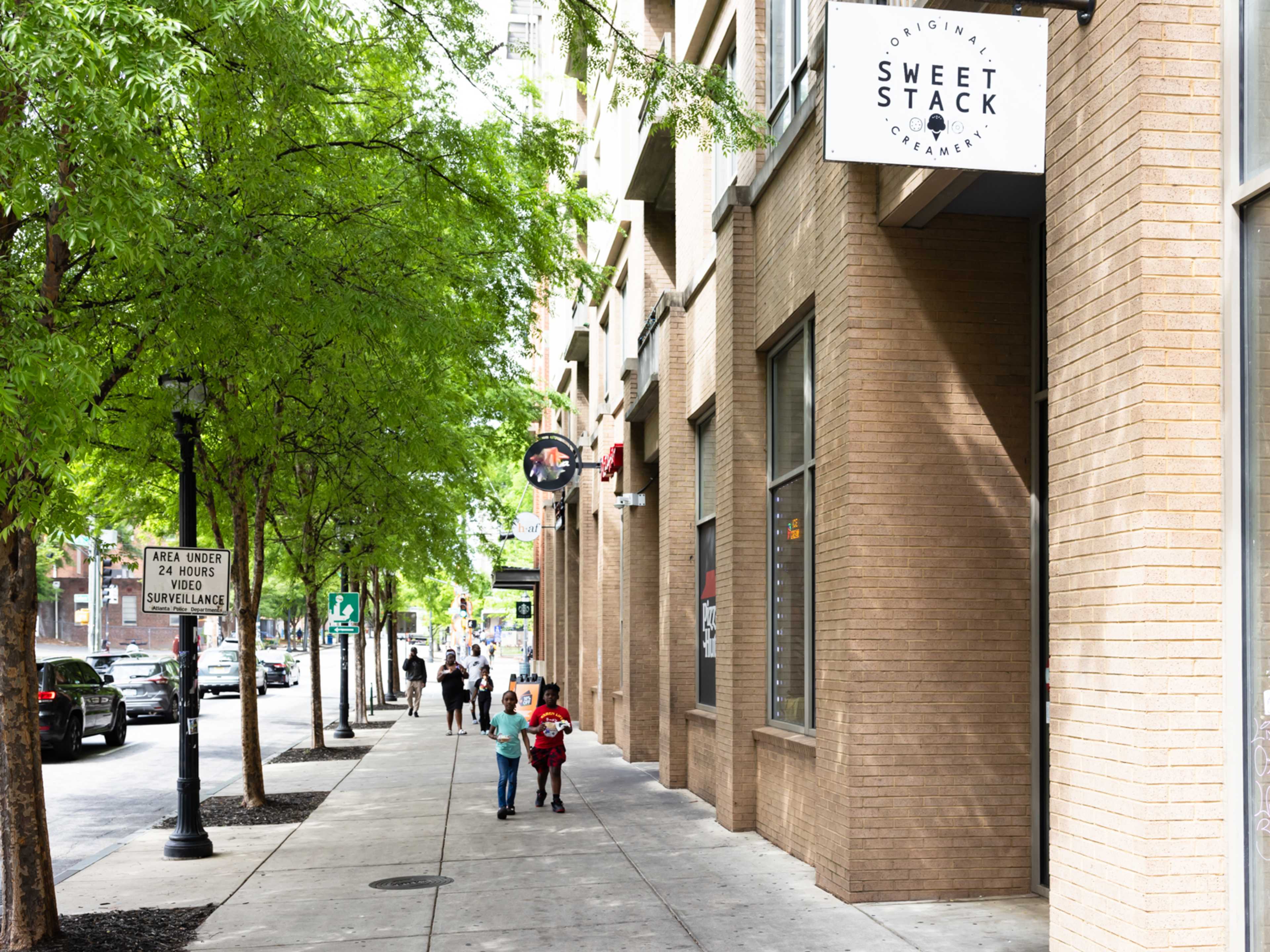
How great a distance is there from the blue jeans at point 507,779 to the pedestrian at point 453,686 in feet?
38.0

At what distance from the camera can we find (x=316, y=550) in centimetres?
2211

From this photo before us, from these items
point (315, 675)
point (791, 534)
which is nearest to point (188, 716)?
point (791, 534)

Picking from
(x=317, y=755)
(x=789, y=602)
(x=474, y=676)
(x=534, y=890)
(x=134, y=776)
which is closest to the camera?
(x=534, y=890)

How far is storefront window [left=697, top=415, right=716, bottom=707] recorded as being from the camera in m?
15.4

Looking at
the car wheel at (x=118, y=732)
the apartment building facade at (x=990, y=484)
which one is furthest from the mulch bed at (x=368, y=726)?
the apartment building facade at (x=990, y=484)

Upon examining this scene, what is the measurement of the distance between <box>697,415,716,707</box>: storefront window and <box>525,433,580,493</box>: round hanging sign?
705cm

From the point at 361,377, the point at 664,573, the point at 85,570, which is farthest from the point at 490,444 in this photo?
the point at 85,570

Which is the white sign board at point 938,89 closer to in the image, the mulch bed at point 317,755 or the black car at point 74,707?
the mulch bed at point 317,755

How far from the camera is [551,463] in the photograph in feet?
78.3

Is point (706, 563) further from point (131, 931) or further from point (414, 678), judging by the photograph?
point (414, 678)

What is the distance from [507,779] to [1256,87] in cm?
1082

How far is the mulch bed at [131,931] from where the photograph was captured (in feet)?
27.4

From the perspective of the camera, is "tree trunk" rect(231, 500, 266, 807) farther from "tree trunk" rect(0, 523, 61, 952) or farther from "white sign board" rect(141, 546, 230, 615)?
"tree trunk" rect(0, 523, 61, 952)

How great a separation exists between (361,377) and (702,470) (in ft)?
18.0
